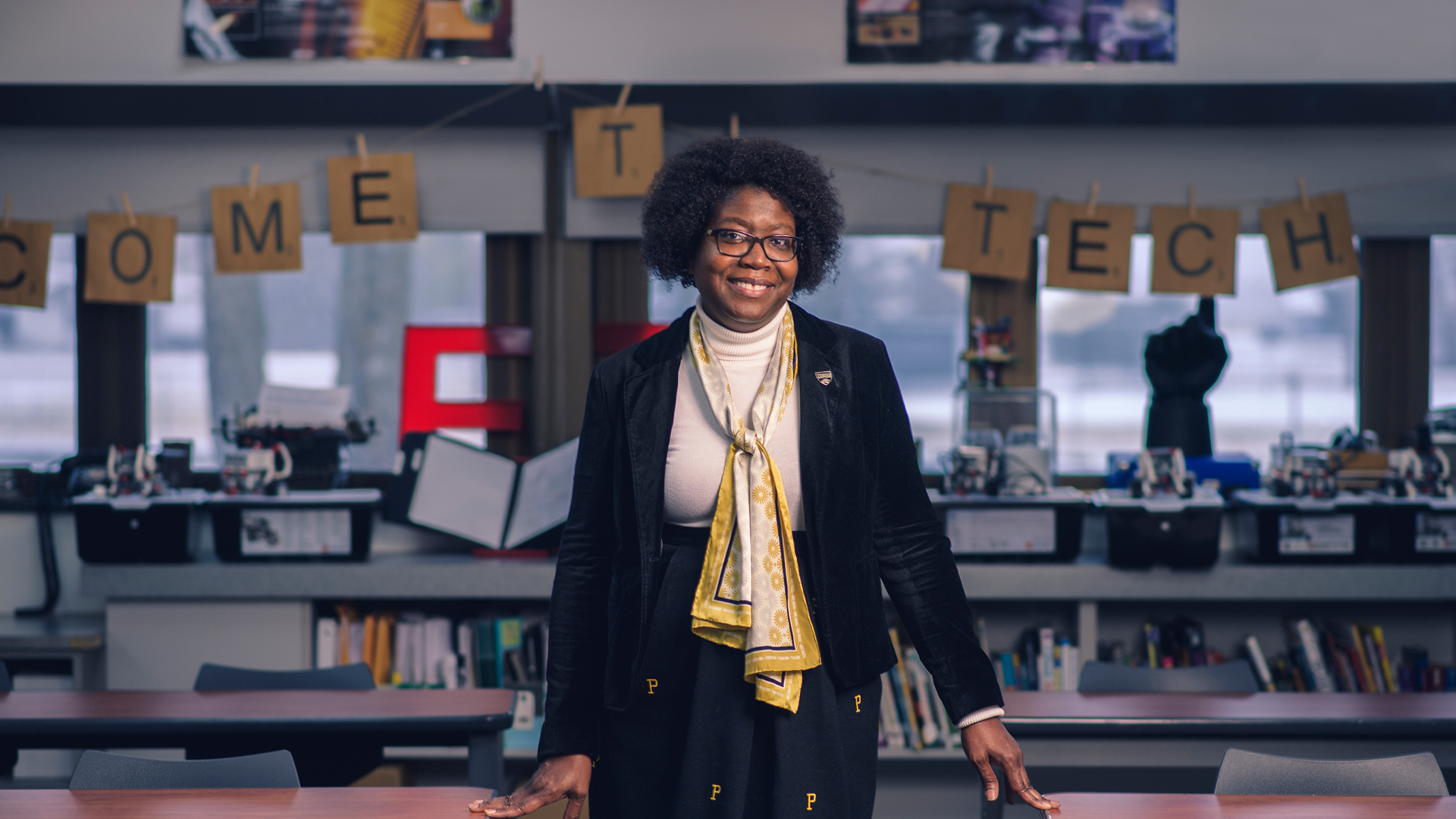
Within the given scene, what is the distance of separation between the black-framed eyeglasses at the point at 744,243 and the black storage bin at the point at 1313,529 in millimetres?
2127

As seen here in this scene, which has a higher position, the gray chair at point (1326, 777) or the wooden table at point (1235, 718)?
the gray chair at point (1326, 777)

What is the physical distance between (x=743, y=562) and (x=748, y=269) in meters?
0.35

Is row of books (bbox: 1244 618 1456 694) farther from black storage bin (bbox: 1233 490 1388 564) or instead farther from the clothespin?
the clothespin

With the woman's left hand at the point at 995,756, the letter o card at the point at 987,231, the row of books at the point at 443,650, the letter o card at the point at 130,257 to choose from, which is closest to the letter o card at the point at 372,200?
the letter o card at the point at 130,257

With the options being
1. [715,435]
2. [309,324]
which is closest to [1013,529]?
[715,435]

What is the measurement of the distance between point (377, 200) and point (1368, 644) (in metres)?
3.14

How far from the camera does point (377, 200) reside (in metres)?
3.04

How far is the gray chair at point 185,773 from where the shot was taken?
4.96ft

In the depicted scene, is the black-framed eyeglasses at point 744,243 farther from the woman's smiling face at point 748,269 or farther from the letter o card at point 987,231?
the letter o card at point 987,231

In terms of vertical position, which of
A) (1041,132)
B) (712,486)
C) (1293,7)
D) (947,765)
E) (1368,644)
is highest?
(1293,7)

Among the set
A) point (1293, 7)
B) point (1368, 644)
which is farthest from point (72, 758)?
point (1293, 7)

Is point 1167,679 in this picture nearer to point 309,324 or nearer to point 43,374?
point 309,324

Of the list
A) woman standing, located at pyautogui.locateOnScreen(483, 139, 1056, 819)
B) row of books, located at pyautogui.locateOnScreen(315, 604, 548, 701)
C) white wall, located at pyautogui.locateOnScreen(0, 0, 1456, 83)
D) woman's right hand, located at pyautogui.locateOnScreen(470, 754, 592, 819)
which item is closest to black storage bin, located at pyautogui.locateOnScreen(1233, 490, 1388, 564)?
white wall, located at pyautogui.locateOnScreen(0, 0, 1456, 83)

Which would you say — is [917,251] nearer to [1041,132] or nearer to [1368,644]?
[1041,132]
